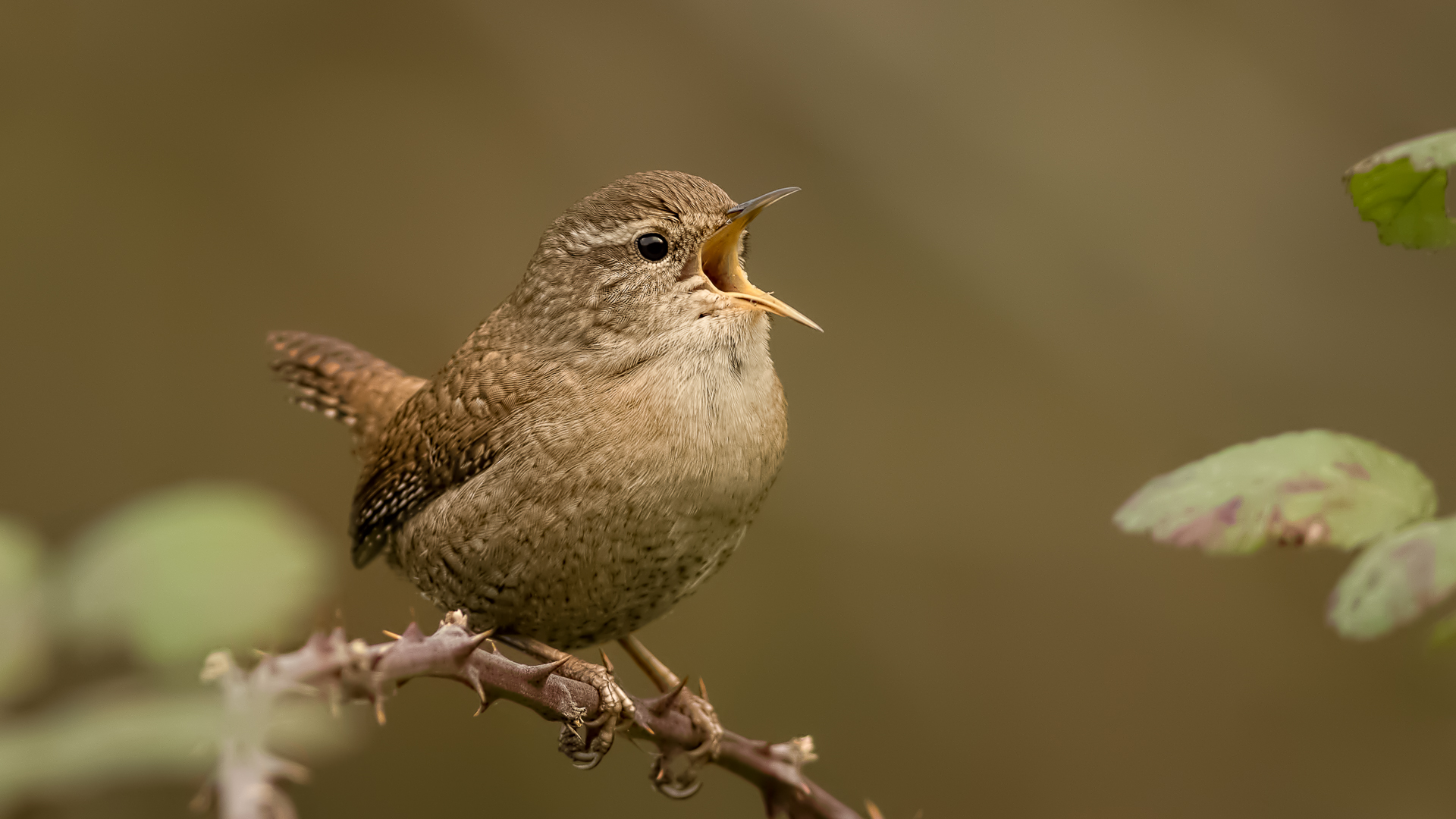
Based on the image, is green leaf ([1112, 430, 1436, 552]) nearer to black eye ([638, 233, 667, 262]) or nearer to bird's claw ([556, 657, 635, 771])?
bird's claw ([556, 657, 635, 771])

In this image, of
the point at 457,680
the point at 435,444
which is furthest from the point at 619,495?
the point at 457,680

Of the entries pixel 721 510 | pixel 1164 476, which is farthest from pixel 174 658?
pixel 721 510

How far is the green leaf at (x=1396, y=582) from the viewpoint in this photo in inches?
28.8

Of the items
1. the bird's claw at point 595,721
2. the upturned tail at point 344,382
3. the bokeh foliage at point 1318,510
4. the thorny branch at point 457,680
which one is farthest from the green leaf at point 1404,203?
the upturned tail at point 344,382

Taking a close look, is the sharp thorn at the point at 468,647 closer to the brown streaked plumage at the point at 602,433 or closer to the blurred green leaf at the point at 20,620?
the blurred green leaf at the point at 20,620

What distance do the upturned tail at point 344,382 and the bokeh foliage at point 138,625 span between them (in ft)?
7.53

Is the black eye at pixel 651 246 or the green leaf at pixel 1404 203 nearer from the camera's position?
the green leaf at pixel 1404 203

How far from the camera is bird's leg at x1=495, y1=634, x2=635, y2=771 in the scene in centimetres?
192

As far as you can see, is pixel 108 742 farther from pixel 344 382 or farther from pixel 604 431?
pixel 344 382

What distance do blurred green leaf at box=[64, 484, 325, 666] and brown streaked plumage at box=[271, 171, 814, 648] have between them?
1.25 m

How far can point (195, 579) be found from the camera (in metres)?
0.72

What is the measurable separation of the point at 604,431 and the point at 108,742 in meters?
1.40

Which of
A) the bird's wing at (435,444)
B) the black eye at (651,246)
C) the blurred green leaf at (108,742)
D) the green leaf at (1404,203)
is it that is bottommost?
the green leaf at (1404,203)

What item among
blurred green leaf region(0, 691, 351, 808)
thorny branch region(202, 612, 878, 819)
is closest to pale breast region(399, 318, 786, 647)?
thorny branch region(202, 612, 878, 819)
